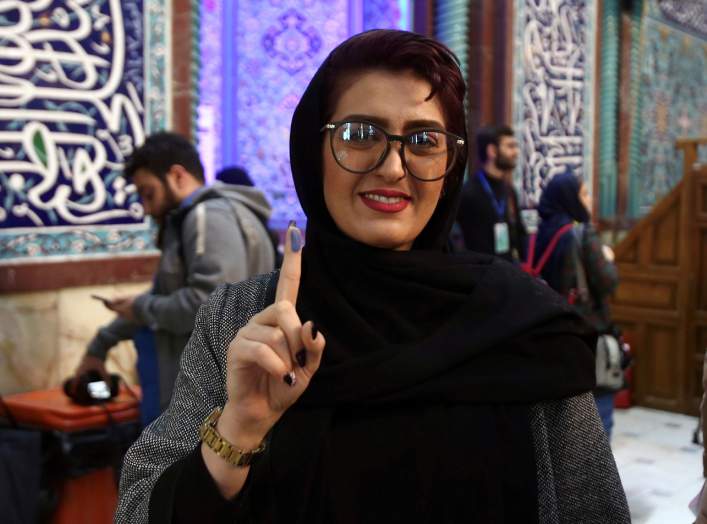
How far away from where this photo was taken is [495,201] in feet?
12.8

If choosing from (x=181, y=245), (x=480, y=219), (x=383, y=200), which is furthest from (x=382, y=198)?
(x=480, y=219)

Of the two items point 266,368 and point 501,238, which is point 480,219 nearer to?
point 501,238

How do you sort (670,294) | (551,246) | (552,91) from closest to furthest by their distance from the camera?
(551,246), (670,294), (552,91)

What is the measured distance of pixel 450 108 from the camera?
3.38 ft

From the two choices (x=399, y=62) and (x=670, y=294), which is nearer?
(x=399, y=62)

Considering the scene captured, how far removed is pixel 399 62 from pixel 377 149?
0.11m

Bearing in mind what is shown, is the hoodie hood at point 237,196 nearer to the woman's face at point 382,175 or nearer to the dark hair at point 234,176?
the dark hair at point 234,176

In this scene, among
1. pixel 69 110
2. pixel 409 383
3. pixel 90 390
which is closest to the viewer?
pixel 409 383

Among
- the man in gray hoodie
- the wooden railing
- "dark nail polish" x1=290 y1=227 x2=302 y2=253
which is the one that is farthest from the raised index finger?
the wooden railing

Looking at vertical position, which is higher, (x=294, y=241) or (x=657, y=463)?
(x=294, y=241)

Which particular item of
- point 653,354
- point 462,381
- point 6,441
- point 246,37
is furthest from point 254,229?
point 653,354

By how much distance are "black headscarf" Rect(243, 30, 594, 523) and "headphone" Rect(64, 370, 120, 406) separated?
5.64ft

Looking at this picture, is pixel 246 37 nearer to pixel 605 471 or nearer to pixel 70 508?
pixel 70 508

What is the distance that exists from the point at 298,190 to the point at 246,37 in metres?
3.27
